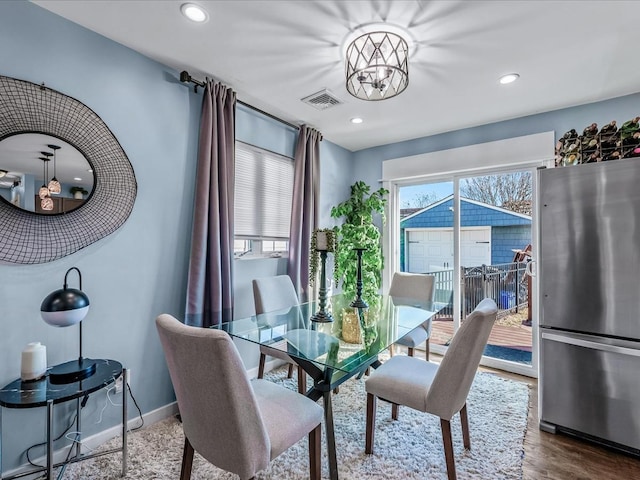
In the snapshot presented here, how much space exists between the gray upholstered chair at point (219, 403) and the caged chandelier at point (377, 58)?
1618 millimetres

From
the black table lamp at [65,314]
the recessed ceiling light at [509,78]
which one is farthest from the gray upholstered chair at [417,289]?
the black table lamp at [65,314]

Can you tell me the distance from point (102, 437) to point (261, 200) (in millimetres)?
2107

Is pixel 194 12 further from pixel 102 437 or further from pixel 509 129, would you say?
pixel 509 129

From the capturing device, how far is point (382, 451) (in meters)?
1.90

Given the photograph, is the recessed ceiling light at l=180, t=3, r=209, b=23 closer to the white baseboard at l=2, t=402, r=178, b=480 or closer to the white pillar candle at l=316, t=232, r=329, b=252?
the white pillar candle at l=316, t=232, r=329, b=252

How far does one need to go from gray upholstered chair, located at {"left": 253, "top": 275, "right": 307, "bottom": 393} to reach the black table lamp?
114 cm

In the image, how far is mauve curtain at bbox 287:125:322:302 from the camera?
3.17 m

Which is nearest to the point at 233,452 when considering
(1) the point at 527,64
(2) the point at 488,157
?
(1) the point at 527,64

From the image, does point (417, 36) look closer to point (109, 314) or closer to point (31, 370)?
point (109, 314)

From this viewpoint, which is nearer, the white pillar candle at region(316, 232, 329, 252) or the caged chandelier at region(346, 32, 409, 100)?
the caged chandelier at region(346, 32, 409, 100)

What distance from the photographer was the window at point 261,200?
285 cm

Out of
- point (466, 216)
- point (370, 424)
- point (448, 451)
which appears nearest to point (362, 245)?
point (466, 216)

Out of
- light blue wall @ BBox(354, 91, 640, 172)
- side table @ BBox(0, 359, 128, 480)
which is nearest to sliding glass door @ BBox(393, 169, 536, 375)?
light blue wall @ BBox(354, 91, 640, 172)

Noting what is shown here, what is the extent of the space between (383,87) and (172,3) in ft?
4.12
